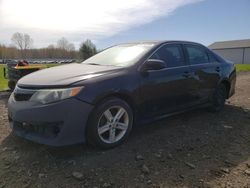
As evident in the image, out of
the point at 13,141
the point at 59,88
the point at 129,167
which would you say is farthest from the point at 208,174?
the point at 13,141

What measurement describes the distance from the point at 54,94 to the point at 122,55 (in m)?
1.64

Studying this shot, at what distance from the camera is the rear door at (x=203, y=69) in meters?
5.08

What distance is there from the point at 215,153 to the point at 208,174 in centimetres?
66

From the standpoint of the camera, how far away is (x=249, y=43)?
6556cm

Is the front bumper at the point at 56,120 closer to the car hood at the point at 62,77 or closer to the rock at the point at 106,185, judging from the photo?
the car hood at the point at 62,77

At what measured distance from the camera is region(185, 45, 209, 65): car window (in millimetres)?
5124

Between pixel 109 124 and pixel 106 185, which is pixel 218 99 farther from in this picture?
pixel 106 185

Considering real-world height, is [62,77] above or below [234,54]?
below

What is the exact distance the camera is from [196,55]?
5.31 meters

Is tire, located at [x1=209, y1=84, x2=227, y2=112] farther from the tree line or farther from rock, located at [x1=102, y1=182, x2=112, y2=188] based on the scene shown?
the tree line

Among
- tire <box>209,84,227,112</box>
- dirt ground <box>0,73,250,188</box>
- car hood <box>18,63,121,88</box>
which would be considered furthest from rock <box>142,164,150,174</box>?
tire <box>209,84,227,112</box>

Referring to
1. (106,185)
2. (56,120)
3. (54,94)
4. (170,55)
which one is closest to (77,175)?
(106,185)

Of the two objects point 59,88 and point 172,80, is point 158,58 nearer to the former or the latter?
point 172,80

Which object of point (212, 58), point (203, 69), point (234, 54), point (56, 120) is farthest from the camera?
point (234, 54)
